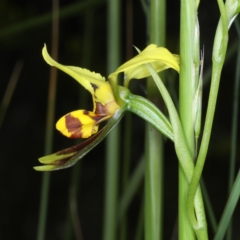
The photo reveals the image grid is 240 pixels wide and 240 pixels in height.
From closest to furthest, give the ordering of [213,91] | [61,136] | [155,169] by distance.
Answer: [213,91] < [155,169] < [61,136]

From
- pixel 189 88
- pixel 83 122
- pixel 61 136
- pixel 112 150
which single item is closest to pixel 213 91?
pixel 189 88

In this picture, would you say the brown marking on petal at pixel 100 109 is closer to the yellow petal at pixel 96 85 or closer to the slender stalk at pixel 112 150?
the yellow petal at pixel 96 85

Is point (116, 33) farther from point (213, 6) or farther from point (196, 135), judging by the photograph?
point (213, 6)

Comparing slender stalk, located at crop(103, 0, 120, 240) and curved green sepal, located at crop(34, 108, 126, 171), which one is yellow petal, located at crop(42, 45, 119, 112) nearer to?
curved green sepal, located at crop(34, 108, 126, 171)

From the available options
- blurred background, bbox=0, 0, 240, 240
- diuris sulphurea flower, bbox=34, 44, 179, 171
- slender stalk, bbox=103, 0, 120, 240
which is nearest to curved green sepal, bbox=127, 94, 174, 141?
diuris sulphurea flower, bbox=34, 44, 179, 171

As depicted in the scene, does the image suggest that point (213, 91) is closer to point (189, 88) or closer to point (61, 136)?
point (189, 88)

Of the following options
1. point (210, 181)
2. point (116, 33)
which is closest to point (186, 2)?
point (116, 33)
